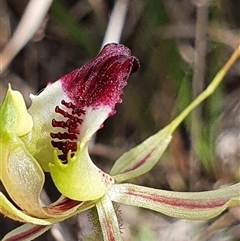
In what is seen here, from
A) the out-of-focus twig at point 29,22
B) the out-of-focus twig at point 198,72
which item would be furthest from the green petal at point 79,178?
the out-of-focus twig at point 198,72

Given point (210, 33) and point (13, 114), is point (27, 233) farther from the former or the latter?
point (210, 33)

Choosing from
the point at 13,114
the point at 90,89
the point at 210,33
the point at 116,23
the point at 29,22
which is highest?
the point at 210,33

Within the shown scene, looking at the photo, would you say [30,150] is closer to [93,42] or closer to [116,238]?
[116,238]

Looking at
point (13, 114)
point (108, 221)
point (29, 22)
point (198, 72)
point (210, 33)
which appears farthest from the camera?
point (210, 33)

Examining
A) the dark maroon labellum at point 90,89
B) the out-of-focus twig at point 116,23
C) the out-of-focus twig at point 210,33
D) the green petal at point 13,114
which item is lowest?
the green petal at point 13,114

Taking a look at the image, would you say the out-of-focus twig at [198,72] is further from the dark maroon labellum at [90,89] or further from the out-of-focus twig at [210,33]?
the dark maroon labellum at [90,89]

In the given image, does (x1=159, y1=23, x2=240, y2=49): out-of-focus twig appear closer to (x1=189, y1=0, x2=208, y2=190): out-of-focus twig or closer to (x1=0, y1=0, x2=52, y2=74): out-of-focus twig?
(x1=189, y1=0, x2=208, y2=190): out-of-focus twig

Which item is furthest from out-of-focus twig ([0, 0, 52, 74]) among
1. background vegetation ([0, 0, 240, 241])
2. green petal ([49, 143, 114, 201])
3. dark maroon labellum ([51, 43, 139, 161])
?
green petal ([49, 143, 114, 201])

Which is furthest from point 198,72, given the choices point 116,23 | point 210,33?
point 116,23
